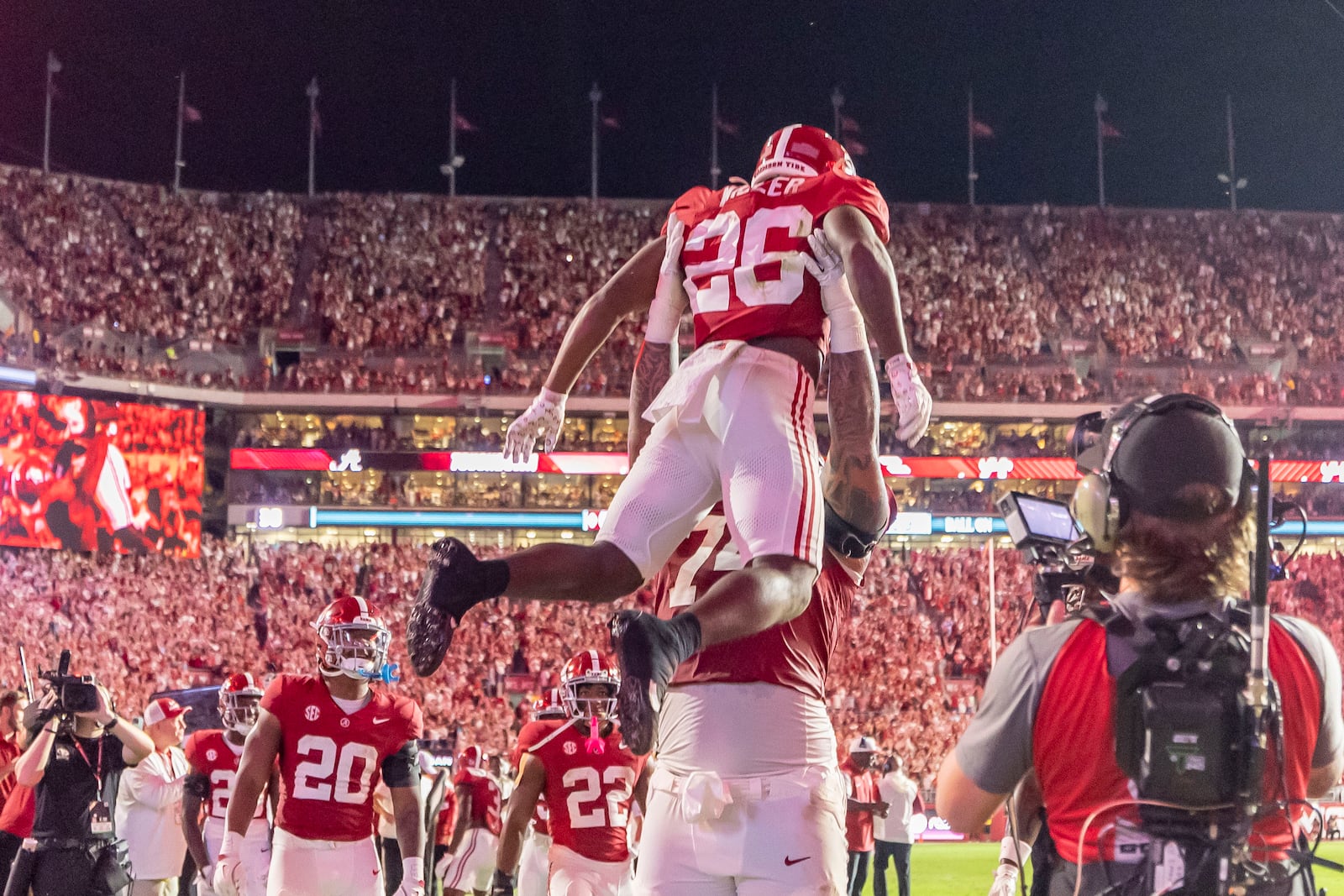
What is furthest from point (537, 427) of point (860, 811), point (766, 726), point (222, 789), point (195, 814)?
point (860, 811)

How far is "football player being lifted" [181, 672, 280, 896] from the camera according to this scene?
29.5 feet

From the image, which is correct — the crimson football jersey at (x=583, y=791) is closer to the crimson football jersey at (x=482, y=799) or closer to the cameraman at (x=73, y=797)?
the cameraman at (x=73, y=797)

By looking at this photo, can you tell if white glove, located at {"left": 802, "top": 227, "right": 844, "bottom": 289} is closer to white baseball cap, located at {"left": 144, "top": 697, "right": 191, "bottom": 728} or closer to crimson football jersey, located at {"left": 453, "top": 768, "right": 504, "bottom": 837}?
white baseball cap, located at {"left": 144, "top": 697, "right": 191, "bottom": 728}

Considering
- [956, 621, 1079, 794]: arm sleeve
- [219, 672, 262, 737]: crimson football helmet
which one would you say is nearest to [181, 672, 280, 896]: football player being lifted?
[219, 672, 262, 737]: crimson football helmet

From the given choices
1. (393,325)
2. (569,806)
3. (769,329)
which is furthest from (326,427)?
(769,329)

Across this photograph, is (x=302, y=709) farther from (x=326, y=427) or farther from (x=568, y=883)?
(x=326, y=427)

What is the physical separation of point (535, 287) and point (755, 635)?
116 feet

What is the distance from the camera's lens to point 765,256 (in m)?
4.36

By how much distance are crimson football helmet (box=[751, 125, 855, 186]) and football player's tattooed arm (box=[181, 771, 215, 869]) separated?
20.5ft

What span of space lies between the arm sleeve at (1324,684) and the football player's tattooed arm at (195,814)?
765 centimetres

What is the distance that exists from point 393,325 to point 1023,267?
57.4 feet

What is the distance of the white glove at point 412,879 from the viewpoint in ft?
22.2

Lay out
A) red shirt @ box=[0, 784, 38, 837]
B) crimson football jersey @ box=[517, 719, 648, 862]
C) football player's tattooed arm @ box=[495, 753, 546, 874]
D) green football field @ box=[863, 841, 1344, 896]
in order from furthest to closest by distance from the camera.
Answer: green football field @ box=[863, 841, 1344, 896] < red shirt @ box=[0, 784, 38, 837] < crimson football jersey @ box=[517, 719, 648, 862] < football player's tattooed arm @ box=[495, 753, 546, 874]

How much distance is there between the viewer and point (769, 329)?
4320 mm
